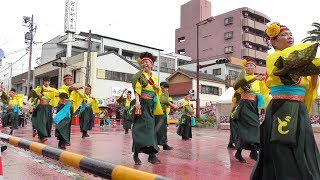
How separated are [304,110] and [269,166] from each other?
59 cm

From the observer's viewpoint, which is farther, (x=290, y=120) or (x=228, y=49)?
(x=228, y=49)

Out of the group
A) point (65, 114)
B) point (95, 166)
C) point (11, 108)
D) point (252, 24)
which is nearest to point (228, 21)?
point (252, 24)

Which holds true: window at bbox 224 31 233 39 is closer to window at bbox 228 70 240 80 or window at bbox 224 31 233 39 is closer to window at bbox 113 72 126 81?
window at bbox 228 70 240 80

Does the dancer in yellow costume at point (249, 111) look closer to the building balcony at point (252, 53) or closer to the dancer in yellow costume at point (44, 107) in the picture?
the dancer in yellow costume at point (44, 107)

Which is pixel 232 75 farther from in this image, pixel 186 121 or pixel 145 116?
pixel 145 116

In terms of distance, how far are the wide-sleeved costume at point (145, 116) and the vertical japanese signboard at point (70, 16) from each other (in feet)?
107

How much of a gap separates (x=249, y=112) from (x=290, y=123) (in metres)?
3.43

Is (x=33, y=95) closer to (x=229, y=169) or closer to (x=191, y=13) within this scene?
(x=229, y=169)

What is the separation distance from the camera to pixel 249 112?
656cm

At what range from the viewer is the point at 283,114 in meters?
3.23

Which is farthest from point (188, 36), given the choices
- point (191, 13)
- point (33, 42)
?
point (33, 42)

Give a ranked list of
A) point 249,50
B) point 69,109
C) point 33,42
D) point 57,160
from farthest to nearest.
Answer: point 249,50 < point 33,42 < point 69,109 < point 57,160

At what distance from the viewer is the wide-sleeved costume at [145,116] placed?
5891 mm

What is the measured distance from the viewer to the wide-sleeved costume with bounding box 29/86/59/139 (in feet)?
33.5
